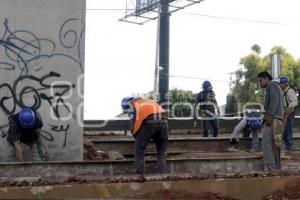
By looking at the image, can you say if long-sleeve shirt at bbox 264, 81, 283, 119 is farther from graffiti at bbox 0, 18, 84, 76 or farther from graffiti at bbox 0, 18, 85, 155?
graffiti at bbox 0, 18, 84, 76

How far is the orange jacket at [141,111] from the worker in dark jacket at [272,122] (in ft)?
5.67

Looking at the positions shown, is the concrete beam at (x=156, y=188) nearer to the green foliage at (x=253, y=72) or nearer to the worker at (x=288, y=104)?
the worker at (x=288, y=104)

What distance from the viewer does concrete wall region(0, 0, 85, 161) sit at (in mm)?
9383

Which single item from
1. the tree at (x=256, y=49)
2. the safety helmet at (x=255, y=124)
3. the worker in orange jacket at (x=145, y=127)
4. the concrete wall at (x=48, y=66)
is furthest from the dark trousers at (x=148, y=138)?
the tree at (x=256, y=49)

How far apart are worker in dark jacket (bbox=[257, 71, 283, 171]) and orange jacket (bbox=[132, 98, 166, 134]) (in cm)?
173

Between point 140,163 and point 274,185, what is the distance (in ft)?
6.77

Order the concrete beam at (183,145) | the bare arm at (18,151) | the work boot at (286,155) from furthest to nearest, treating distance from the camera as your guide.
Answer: the concrete beam at (183,145), the work boot at (286,155), the bare arm at (18,151)

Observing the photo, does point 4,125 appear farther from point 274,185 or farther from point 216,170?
point 274,185

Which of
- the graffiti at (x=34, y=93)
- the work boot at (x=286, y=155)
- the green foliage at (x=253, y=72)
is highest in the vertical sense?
the green foliage at (x=253, y=72)

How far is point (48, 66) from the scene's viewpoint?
9.54 meters

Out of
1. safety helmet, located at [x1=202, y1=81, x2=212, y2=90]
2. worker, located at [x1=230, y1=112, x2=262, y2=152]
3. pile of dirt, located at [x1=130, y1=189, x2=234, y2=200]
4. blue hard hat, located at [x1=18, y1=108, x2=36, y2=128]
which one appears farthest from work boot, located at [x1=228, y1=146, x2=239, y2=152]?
pile of dirt, located at [x1=130, y1=189, x2=234, y2=200]

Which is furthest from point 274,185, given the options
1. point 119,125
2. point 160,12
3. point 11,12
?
point 160,12

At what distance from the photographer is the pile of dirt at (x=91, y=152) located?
1012 centimetres

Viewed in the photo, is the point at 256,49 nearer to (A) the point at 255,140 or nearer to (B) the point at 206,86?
(B) the point at 206,86
